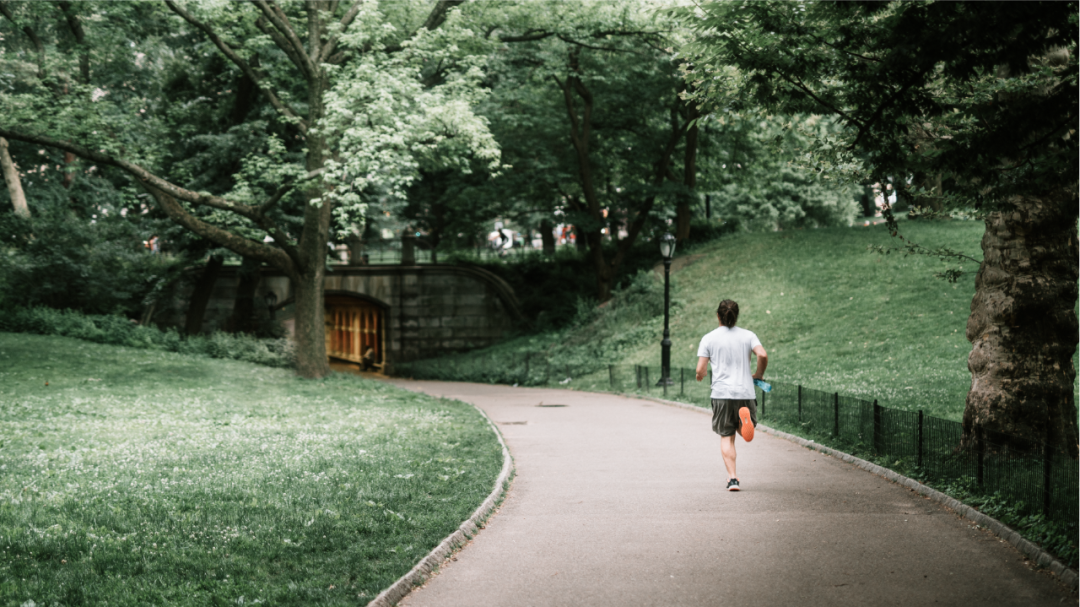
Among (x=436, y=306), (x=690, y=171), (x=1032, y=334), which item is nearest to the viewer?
(x=1032, y=334)

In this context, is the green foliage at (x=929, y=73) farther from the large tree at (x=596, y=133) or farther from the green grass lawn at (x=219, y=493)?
the large tree at (x=596, y=133)

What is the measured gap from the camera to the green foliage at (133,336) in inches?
941

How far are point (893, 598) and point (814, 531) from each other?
1669mm

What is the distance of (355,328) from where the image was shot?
45.8m

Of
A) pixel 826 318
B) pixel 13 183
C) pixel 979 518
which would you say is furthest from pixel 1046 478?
pixel 13 183

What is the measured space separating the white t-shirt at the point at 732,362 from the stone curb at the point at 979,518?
1.97 meters

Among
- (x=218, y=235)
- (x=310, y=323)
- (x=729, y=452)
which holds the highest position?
(x=218, y=235)

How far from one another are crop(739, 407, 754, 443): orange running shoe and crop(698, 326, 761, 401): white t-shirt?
0.23m

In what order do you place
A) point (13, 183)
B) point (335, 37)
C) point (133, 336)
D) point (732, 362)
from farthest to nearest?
point (13, 183), point (133, 336), point (335, 37), point (732, 362)

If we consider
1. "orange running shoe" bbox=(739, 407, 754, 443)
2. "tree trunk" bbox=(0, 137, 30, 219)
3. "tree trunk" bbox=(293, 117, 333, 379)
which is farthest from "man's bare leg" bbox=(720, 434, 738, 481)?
"tree trunk" bbox=(0, 137, 30, 219)

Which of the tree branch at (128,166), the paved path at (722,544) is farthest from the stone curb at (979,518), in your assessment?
the tree branch at (128,166)

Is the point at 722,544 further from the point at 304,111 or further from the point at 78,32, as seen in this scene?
the point at 78,32

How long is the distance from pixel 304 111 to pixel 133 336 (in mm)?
8877

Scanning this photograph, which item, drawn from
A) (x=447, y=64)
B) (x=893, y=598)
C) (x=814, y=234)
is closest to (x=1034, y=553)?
(x=893, y=598)
